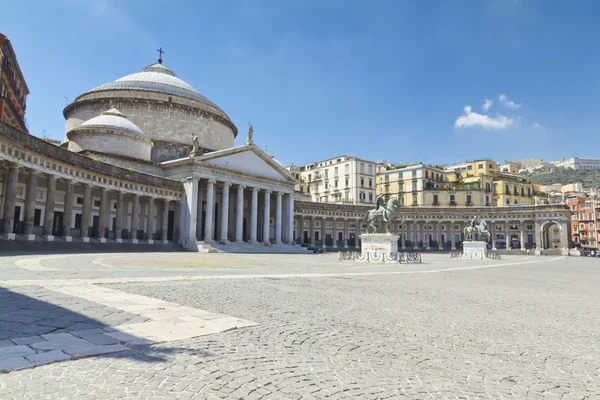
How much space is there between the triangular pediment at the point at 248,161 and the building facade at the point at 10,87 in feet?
81.4

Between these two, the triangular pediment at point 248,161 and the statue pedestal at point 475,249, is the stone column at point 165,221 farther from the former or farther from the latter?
the statue pedestal at point 475,249

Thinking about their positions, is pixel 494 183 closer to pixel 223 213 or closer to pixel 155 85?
pixel 223 213

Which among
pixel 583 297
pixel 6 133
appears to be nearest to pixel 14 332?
pixel 583 297

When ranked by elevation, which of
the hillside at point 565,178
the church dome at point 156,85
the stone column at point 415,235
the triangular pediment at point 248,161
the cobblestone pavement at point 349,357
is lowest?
the cobblestone pavement at point 349,357

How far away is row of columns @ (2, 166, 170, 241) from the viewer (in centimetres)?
2914

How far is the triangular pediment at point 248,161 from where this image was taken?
165ft

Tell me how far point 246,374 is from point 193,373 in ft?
1.86

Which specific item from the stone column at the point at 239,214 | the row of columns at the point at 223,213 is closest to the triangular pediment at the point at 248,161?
the row of columns at the point at 223,213

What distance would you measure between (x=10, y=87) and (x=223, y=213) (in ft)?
111

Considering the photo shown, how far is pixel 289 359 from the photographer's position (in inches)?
205

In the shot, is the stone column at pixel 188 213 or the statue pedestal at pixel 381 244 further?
the stone column at pixel 188 213

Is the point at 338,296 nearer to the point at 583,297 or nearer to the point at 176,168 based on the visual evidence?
the point at 583,297

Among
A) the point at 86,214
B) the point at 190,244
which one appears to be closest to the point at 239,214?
the point at 190,244

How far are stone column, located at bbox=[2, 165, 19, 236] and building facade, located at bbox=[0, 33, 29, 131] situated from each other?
25.0 m
